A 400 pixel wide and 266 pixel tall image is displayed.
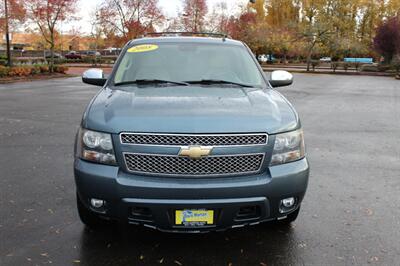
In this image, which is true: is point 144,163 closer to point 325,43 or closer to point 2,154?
point 2,154

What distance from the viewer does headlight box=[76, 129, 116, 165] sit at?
115 inches

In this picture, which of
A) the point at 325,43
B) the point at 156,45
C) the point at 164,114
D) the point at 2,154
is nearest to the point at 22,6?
the point at 2,154

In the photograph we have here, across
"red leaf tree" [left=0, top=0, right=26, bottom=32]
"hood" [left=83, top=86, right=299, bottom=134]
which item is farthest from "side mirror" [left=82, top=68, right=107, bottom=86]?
"red leaf tree" [left=0, top=0, right=26, bottom=32]

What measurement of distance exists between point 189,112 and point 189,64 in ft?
4.50

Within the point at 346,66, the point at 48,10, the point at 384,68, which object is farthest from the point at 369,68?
the point at 48,10

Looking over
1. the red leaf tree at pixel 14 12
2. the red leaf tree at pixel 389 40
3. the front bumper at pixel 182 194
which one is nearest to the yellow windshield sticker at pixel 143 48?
the front bumper at pixel 182 194

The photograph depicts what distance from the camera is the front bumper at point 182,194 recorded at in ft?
9.13

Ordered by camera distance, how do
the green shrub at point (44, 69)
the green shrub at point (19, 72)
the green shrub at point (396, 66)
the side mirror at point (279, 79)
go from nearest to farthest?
the side mirror at point (279, 79)
the green shrub at point (19, 72)
the green shrub at point (44, 69)
the green shrub at point (396, 66)

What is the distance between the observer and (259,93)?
367cm

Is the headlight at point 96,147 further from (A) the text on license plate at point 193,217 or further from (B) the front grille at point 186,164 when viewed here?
(A) the text on license plate at point 193,217

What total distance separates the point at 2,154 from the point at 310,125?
6494 mm

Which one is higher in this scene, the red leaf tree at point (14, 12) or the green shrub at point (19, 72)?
the red leaf tree at point (14, 12)

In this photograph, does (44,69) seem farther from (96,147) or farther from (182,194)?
(182,194)

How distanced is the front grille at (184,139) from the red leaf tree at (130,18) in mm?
36520
